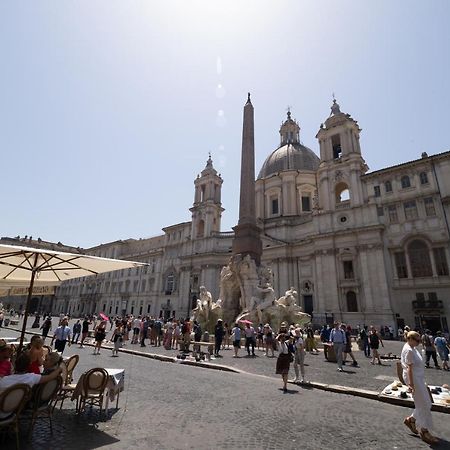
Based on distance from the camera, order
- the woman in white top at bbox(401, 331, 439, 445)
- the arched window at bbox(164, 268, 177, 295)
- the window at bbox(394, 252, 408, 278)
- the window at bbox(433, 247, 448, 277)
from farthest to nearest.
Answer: the arched window at bbox(164, 268, 177, 295)
the window at bbox(394, 252, 408, 278)
the window at bbox(433, 247, 448, 277)
the woman in white top at bbox(401, 331, 439, 445)

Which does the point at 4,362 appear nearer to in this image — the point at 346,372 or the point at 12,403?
the point at 12,403

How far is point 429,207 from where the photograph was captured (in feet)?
93.0

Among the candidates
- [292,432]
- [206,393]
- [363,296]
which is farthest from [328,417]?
[363,296]

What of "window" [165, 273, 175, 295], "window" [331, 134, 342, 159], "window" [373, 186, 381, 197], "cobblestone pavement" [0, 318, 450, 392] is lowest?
"cobblestone pavement" [0, 318, 450, 392]

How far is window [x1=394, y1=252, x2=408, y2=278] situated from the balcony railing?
265 cm

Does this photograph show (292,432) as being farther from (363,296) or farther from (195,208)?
(195,208)

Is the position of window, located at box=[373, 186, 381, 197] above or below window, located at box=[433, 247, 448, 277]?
above

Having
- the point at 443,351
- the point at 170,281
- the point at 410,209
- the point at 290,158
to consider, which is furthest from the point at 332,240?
the point at 170,281

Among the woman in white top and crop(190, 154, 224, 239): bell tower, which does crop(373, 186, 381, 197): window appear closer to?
crop(190, 154, 224, 239): bell tower

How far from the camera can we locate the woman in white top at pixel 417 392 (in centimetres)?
415

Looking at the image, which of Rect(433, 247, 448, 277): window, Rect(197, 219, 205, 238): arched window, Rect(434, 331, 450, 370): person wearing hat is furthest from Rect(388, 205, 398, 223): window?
Rect(197, 219, 205, 238): arched window

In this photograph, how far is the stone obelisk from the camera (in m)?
20.8

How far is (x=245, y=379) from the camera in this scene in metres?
8.19

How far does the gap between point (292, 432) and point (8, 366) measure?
4338 mm
